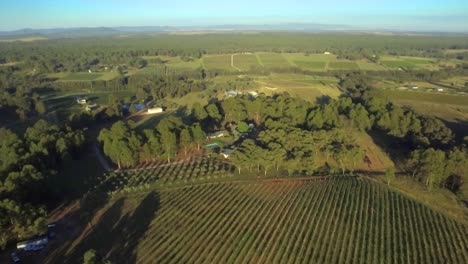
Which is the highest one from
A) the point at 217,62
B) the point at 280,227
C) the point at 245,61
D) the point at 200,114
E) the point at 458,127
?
the point at 245,61

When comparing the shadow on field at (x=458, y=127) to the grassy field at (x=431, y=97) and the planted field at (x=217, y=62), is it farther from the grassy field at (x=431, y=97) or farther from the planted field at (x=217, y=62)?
the planted field at (x=217, y=62)

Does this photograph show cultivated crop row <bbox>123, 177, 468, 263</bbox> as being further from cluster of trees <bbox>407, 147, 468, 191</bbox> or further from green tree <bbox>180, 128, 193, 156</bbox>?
green tree <bbox>180, 128, 193, 156</bbox>

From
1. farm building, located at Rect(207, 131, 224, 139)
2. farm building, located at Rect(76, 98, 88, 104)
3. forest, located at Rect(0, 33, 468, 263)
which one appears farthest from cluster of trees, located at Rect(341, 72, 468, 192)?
farm building, located at Rect(76, 98, 88, 104)

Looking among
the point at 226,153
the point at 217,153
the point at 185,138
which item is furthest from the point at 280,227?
the point at 185,138

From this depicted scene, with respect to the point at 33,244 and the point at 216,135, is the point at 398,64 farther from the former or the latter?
the point at 33,244

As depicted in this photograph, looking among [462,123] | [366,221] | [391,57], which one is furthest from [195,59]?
[366,221]

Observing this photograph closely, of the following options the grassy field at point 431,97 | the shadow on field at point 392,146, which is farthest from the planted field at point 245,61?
the shadow on field at point 392,146

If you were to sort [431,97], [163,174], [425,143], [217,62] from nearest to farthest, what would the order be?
[163,174], [425,143], [431,97], [217,62]
